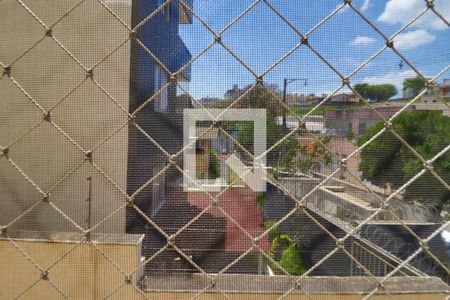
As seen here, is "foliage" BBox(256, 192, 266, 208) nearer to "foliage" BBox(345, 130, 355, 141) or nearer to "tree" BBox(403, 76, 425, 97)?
"foliage" BBox(345, 130, 355, 141)

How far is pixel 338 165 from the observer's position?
85cm

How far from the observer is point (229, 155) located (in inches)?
34.1

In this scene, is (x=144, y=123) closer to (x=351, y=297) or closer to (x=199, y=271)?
(x=199, y=271)

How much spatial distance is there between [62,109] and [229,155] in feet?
1.32

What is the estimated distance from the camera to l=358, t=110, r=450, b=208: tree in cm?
85

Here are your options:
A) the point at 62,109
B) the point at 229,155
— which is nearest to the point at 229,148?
the point at 229,155

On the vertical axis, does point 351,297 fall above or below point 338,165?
below

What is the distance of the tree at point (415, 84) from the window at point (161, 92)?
1.89ft

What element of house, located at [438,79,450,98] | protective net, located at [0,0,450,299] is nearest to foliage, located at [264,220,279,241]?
protective net, located at [0,0,450,299]

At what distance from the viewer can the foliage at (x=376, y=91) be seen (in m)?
0.86

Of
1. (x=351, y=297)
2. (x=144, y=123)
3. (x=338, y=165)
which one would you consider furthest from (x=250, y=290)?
(x=144, y=123)

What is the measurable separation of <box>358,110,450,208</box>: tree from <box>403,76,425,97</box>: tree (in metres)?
0.05

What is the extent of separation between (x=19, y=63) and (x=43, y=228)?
1.28ft

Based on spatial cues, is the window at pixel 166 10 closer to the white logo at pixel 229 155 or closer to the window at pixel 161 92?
the window at pixel 161 92
